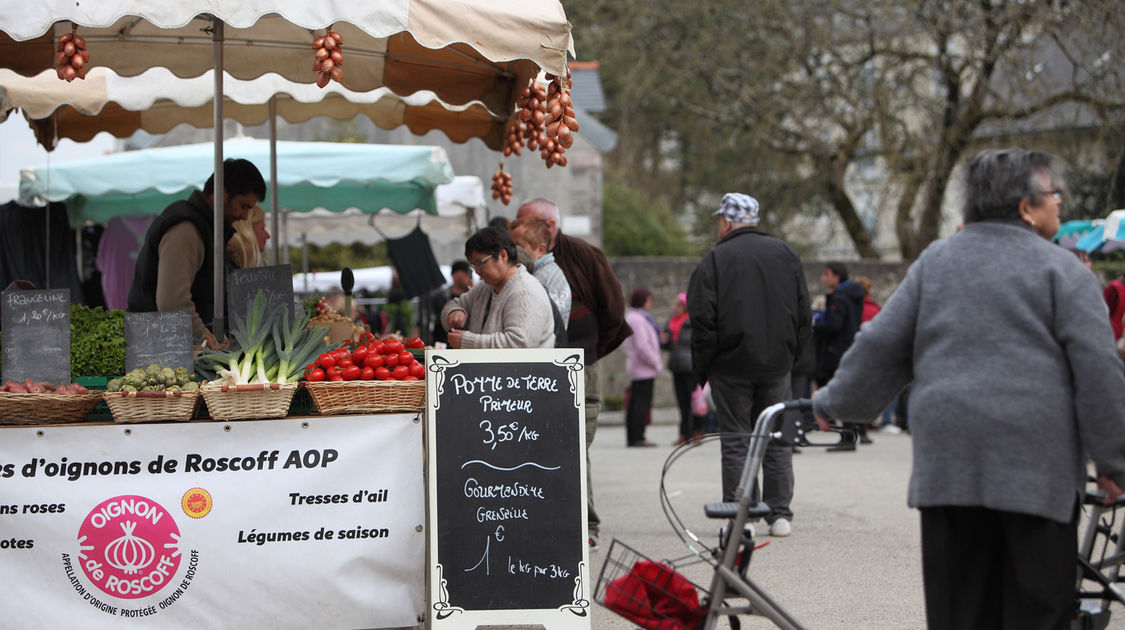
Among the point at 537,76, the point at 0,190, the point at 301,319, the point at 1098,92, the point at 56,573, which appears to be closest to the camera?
the point at 56,573

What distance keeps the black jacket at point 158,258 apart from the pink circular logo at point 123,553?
5.10 feet

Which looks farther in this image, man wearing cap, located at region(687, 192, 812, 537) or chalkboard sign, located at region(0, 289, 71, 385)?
man wearing cap, located at region(687, 192, 812, 537)

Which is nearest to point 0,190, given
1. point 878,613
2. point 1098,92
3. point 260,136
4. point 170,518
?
point 170,518

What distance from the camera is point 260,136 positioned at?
22422 mm

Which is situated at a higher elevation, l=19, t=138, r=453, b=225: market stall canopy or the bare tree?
the bare tree

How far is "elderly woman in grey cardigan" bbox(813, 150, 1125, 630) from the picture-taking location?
10.00 ft

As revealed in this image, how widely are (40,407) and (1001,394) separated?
3535mm

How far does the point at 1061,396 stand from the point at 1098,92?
16.5 m

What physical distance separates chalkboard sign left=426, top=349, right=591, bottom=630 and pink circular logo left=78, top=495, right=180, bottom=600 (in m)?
1.07

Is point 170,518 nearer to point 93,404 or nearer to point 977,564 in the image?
point 93,404

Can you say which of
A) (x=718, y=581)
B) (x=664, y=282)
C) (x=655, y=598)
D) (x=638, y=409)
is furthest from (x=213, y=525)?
(x=664, y=282)

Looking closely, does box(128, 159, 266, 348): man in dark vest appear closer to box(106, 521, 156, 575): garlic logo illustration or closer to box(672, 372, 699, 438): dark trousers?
box(106, 521, 156, 575): garlic logo illustration

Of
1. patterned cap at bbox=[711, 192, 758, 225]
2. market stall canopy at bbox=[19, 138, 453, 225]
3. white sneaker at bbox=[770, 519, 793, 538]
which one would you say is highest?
market stall canopy at bbox=[19, 138, 453, 225]

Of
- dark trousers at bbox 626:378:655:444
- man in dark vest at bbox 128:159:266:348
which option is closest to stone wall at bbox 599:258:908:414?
dark trousers at bbox 626:378:655:444
